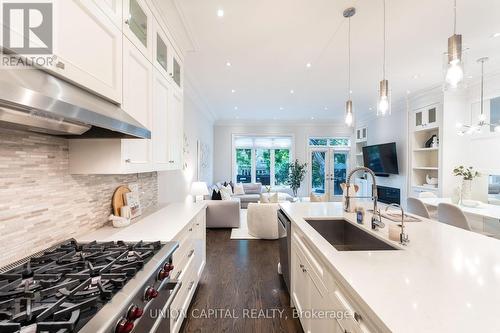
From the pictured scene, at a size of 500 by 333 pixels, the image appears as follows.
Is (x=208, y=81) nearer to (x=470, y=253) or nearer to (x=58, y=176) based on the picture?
(x=58, y=176)

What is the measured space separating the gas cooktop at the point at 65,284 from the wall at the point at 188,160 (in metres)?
1.97

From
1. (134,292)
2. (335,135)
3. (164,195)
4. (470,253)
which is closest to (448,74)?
(470,253)

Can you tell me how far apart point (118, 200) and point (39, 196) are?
2.45 ft

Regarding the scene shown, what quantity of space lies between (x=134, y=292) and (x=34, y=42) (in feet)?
3.71

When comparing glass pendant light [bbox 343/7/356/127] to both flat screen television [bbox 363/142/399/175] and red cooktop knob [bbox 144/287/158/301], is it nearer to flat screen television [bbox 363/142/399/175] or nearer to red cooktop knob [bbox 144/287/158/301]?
flat screen television [bbox 363/142/399/175]

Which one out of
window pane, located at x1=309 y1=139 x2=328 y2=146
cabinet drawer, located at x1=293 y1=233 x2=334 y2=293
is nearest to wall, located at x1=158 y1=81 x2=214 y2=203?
cabinet drawer, located at x1=293 y1=233 x2=334 y2=293

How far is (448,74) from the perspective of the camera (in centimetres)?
180

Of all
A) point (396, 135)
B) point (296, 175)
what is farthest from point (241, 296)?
point (296, 175)

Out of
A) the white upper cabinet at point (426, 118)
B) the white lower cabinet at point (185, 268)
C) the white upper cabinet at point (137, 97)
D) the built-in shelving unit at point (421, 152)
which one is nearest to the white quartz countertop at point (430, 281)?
the white lower cabinet at point (185, 268)

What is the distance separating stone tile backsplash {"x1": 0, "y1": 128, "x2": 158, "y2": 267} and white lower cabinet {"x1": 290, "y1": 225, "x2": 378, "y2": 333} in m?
1.63

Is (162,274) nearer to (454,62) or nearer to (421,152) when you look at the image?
(454,62)

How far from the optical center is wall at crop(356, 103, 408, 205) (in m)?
5.90

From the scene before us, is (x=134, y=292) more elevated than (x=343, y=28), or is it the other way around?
(x=343, y=28)

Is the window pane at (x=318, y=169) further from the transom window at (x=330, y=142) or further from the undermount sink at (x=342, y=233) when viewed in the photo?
the undermount sink at (x=342, y=233)
